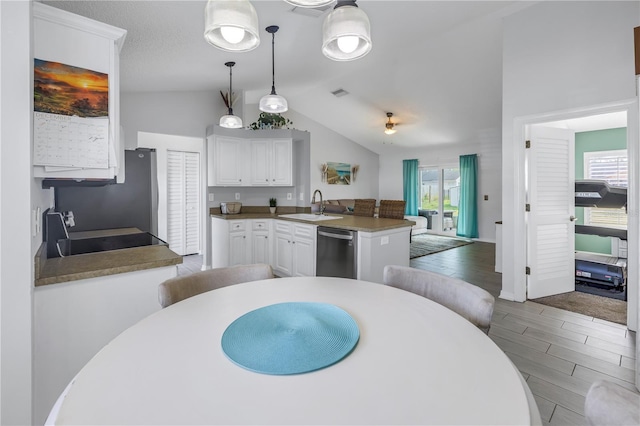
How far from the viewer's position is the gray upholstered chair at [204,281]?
130cm

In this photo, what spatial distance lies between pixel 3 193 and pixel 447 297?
187cm

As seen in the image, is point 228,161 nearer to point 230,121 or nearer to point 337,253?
point 230,121

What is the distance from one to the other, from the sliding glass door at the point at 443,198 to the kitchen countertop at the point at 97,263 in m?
7.57

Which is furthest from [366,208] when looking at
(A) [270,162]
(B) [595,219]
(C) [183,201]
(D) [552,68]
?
(B) [595,219]

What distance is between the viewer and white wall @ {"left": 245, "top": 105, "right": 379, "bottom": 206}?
791cm

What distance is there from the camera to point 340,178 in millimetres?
8531

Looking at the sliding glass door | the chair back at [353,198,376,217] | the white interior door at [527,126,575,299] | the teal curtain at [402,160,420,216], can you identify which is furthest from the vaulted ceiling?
the chair back at [353,198,376,217]

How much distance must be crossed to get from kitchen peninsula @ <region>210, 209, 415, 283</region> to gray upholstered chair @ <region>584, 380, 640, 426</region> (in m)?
2.35

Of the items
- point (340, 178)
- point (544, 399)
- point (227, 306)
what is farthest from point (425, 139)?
point (227, 306)

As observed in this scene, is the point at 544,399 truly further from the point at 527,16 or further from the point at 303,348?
the point at 527,16

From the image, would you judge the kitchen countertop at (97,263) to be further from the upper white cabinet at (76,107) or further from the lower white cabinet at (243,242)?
the lower white cabinet at (243,242)

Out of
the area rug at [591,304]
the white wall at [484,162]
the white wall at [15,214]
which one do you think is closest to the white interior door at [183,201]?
the white wall at [15,214]

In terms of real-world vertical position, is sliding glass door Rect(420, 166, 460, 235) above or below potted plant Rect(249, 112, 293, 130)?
below

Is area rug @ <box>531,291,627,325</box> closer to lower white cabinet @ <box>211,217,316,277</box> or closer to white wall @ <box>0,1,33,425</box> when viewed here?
lower white cabinet @ <box>211,217,316,277</box>
